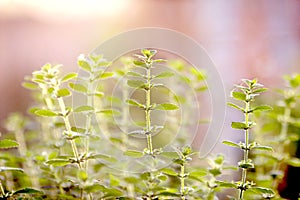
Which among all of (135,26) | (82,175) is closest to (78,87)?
(82,175)

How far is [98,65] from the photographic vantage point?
630 mm

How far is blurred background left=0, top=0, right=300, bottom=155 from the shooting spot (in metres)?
2.70

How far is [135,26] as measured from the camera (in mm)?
2875

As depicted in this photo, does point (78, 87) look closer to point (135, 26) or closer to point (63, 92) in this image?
point (63, 92)

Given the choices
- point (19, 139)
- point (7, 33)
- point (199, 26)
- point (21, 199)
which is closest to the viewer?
point (21, 199)

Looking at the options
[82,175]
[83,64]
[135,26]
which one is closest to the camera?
[82,175]

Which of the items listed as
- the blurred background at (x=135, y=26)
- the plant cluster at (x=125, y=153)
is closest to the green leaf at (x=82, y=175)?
the plant cluster at (x=125, y=153)

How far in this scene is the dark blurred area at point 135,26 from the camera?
8.87 feet

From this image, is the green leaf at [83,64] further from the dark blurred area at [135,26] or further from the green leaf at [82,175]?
the dark blurred area at [135,26]

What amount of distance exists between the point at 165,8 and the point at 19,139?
2003 mm

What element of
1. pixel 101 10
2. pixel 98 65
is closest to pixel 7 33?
pixel 101 10

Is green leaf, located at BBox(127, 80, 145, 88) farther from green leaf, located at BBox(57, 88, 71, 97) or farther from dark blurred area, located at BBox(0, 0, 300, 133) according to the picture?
dark blurred area, located at BBox(0, 0, 300, 133)

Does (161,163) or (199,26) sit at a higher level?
(199,26)

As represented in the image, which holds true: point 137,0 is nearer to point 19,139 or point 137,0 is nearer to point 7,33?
point 7,33
